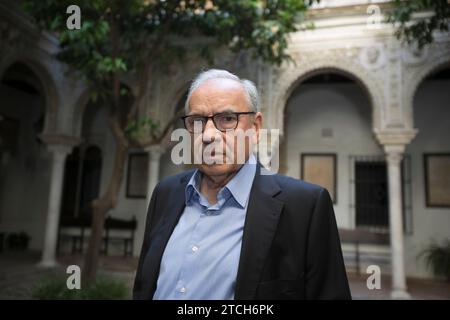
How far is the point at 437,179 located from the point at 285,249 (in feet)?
25.4

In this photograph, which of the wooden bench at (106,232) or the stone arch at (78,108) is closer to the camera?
the stone arch at (78,108)

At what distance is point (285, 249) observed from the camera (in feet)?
3.67

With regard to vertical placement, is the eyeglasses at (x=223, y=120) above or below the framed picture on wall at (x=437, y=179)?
below

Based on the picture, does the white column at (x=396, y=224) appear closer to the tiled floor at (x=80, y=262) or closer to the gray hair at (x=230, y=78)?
the tiled floor at (x=80, y=262)

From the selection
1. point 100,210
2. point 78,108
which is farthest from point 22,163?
point 100,210

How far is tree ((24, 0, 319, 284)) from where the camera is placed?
447 centimetres

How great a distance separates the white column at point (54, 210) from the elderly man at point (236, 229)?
6585mm

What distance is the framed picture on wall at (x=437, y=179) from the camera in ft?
24.6

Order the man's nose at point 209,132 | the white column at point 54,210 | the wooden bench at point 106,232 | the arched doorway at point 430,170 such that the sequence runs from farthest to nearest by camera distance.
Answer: the wooden bench at point 106,232
the arched doorway at point 430,170
the white column at point 54,210
the man's nose at point 209,132

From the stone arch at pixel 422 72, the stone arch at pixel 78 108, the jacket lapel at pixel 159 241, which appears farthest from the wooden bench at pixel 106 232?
the jacket lapel at pixel 159 241

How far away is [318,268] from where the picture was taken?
110 cm

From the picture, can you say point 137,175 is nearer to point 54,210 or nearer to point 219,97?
point 54,210

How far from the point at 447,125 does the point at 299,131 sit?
310 centimetres
